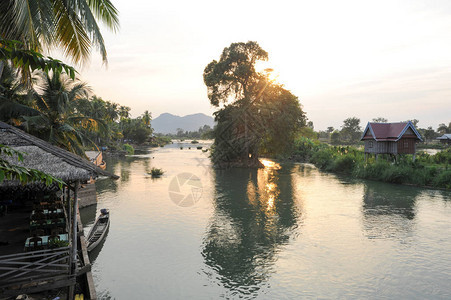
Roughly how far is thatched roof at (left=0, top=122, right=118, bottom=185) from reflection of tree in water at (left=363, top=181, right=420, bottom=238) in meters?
19.1

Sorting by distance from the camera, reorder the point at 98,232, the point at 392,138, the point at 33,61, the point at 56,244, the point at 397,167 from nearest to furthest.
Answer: the point at 33,61
the point at 56,244
the point at 98,232
the point at 397,167
the point at 392,138

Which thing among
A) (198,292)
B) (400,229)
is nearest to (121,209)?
(198,292)

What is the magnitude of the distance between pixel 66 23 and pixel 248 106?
1682 inches

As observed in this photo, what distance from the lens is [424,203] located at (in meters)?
29.7

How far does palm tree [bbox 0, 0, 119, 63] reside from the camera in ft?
35.4

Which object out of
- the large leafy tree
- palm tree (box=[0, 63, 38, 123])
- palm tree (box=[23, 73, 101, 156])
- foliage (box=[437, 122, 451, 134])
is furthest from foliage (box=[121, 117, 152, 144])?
foliage (box=[437, 122, 451, 134])

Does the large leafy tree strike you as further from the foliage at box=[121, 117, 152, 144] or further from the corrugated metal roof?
the foliage at box=[121, 117, 152, 144]

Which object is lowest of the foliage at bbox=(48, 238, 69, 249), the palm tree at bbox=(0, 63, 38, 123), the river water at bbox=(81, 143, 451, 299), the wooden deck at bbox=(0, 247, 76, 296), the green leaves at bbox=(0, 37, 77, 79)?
the river water at bbox=(81, 143, 451, 299)

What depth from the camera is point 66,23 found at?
40.6 feet

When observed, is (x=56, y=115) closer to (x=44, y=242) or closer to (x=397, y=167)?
(x=44, y=242)

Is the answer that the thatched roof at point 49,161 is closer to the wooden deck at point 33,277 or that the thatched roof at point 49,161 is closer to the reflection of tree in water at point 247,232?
the wooden deck at point 33,277

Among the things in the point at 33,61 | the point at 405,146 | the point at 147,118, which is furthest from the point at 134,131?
the point at 33,61

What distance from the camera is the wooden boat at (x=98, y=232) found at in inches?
671

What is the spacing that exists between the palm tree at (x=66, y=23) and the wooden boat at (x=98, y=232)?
34.5 feet
